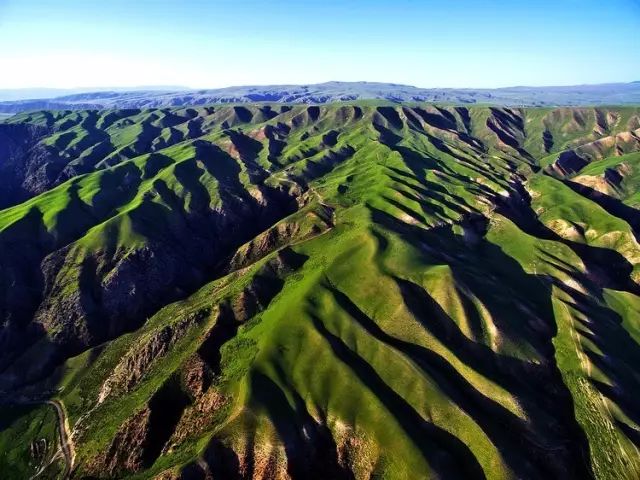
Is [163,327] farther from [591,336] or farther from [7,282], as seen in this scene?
[591,336]

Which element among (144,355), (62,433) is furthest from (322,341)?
(62,433)

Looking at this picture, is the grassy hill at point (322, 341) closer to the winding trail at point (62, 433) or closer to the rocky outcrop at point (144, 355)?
the rocky outcrop at point (144, 355)

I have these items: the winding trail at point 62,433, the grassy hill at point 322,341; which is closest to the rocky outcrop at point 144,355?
the grassy hill at point 322,341

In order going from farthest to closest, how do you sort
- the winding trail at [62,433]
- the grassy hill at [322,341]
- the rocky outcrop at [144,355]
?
the rocky outcrop at [144,355]
the winding trail at [62,433]
the grassy hill at [322,341]

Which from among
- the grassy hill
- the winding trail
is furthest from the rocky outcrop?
the winding trail

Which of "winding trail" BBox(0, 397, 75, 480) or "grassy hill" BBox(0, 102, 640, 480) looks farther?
"winding trail" BBox(0, 397, 75, 480)

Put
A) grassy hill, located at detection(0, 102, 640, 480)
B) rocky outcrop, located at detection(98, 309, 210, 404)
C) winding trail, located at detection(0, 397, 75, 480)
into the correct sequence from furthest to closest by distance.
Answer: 1. rocky outcrop, located at detection(98, 309, 210, 404)
2. winding trail, located at detection(0, 397, 75, 480)
3. grassy hill, located at detection(0, 102, 640, 480)

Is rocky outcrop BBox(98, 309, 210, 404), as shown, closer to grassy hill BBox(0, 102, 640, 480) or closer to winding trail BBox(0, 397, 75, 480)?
grassy hill BBox(0, 102, 640, 480)

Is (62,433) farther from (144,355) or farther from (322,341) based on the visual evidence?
(322,341)

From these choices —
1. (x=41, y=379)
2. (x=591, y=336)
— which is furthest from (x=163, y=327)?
(x=591, y=336)
